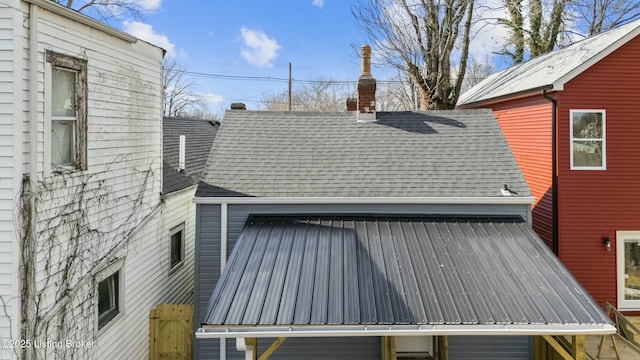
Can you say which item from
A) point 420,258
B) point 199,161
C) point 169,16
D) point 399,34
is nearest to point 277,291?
point 420,258

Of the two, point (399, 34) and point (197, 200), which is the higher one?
point (399, 34)

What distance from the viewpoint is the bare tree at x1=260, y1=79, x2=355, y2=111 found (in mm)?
50250

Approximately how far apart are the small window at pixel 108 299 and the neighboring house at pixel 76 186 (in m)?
0.02

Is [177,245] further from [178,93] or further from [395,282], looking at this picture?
[178,93]

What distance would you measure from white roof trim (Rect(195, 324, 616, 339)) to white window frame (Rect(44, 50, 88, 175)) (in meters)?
3.18

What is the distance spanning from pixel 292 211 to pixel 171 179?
3953 mm

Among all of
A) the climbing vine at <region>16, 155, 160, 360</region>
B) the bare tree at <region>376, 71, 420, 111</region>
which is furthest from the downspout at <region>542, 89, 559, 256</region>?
the bare tree at <region>376, 71, 420, 111</region>

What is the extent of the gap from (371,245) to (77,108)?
5373 mm

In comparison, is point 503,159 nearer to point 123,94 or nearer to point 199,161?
point 123,94

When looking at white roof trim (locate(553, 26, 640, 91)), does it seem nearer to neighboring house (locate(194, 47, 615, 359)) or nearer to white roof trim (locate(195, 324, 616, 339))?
neighboring house (locate(194, 47, 615, 359))

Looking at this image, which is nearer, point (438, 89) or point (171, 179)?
point (171, 179)

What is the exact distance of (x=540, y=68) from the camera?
13.0m

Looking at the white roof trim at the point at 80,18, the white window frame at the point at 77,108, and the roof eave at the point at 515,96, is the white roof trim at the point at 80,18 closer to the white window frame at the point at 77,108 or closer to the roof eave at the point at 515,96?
the white window frame at the point at 77,108

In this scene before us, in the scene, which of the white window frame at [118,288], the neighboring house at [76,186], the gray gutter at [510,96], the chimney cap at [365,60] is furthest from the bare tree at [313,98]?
the white window frame at [118,288]
